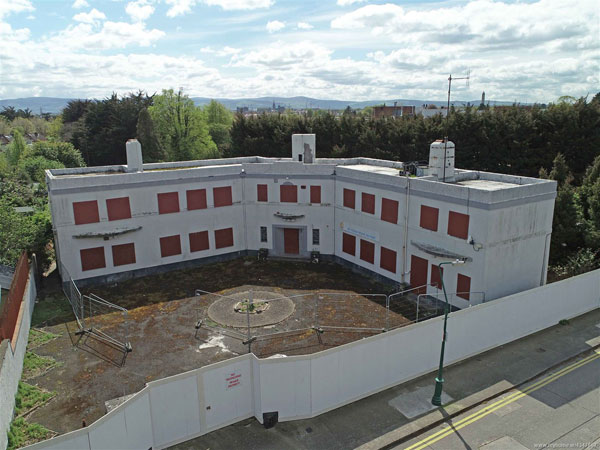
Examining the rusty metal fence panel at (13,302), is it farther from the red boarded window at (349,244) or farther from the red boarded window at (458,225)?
the red boarded window at (458,225)

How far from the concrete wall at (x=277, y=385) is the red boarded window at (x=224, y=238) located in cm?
1873

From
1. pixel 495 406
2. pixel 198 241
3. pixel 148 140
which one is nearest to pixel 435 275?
pixel 495 406

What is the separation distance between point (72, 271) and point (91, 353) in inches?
372

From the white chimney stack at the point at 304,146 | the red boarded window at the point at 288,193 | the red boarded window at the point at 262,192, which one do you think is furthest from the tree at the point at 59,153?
the red boarded window at the point at 288,193

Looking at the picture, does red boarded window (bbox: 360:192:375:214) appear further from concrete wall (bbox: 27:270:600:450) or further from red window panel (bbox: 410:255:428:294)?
concrete wall (bbox: 27:270:600:450)

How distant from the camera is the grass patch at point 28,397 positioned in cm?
1684

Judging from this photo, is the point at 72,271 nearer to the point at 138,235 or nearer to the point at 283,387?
Result: the point at 138,235

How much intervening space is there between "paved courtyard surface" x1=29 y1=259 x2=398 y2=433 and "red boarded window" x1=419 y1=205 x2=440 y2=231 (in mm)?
5174

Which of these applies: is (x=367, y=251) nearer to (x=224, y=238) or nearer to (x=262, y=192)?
(x=262, y=192)

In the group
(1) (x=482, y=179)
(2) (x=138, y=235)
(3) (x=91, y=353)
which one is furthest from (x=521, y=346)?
(2) (x=138, y=235)

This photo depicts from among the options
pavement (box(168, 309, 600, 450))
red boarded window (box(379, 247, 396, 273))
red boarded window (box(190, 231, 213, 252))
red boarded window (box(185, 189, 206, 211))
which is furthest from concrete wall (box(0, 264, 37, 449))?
red boarded window (box(379, 247, 396, 273))

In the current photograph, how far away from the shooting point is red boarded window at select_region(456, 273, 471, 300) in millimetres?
23781

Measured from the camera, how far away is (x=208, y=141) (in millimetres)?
64625

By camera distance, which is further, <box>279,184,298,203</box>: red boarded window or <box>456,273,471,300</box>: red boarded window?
<box>279,184,298,203</box>: red boarded window
